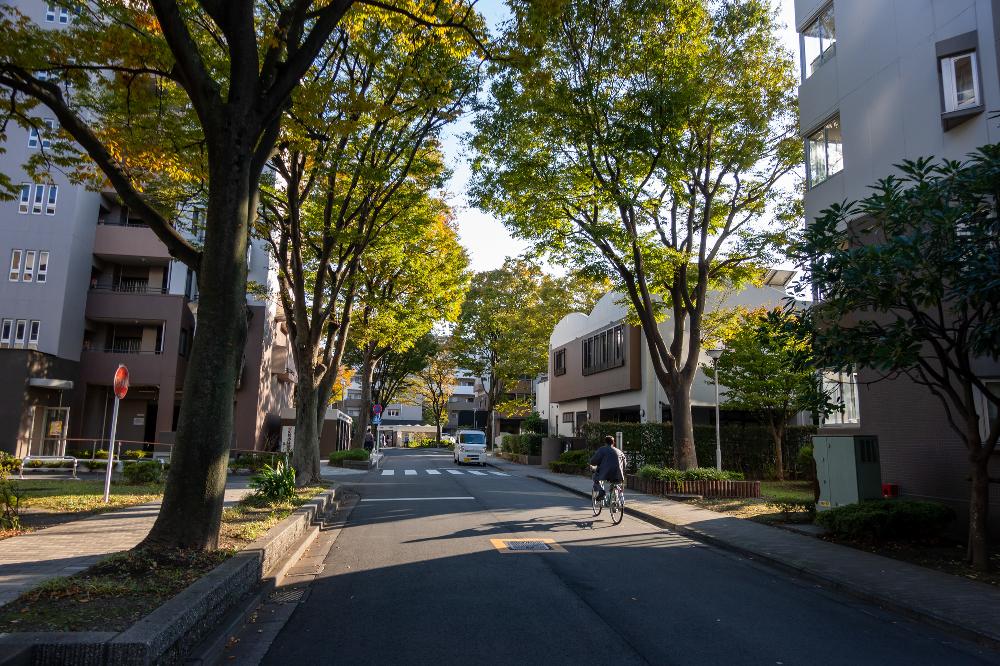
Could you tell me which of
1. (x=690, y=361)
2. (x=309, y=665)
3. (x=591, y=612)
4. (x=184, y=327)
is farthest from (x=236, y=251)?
(x=184, y=327)

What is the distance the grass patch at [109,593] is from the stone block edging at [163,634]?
0.65 feet

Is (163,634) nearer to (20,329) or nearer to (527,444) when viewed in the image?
(20,329)

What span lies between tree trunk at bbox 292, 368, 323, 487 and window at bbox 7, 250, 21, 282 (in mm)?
18993

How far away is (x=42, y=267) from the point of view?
2884 centimetres

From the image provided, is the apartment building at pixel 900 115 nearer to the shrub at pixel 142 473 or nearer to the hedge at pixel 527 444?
the shrub at pixel 142 473

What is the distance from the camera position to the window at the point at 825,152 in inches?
569

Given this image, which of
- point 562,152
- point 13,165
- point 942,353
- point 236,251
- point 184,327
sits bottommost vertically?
point 942,353

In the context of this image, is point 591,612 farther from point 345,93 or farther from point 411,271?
point 411,271

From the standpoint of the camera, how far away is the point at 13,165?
2833cm

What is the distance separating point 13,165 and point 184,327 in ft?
31.2

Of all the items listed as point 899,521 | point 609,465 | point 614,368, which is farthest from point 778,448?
point 899,521

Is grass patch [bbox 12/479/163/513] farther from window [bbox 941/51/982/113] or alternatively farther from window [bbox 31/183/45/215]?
window [bbox 941/51/982/113]

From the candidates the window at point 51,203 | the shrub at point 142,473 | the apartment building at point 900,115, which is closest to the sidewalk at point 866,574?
the apartment building at point 900,115

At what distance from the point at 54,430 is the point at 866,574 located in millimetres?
31225
